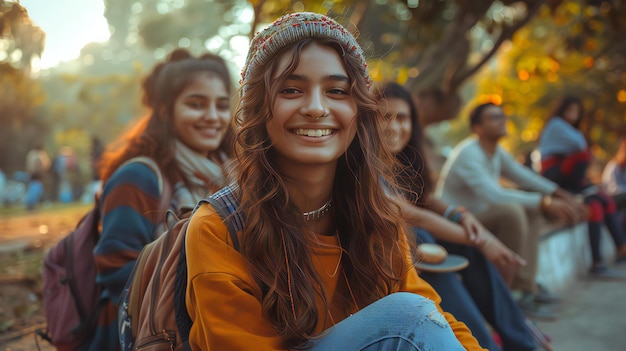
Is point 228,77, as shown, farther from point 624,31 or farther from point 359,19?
point 624,31

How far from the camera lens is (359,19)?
223 inches

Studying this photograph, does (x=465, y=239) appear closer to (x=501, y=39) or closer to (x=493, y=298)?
(x=493, y=298)

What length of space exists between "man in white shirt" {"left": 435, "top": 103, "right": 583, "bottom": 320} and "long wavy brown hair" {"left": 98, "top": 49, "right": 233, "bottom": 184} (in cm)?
216

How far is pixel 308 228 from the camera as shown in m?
1.71

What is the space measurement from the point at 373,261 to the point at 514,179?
3.65m

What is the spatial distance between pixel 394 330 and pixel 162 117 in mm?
1817

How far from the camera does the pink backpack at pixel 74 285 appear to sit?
2338 millimetres

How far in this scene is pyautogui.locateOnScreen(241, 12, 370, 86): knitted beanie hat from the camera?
1587 millimetres

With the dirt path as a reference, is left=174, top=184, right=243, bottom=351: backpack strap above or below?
above

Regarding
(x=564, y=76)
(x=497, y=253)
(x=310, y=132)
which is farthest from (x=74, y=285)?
(x=564, y=76)

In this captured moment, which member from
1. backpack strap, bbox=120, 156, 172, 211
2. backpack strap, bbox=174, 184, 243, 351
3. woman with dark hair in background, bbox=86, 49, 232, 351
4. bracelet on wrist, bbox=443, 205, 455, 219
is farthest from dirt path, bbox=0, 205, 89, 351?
bracelet on wrist, bbox=443, 205, 455, 219

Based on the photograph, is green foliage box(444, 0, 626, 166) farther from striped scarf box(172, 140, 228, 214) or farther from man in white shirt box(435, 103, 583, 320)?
striped scarf box(172, 140, 228, 214)

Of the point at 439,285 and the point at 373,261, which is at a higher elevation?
the point at 373,261

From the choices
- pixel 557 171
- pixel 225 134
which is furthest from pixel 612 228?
pixel 225 134
